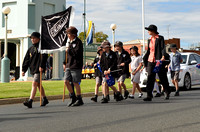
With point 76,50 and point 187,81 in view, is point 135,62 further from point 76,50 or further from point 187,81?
point 187,81

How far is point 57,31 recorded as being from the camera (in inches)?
377

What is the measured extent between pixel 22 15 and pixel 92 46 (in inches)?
1690

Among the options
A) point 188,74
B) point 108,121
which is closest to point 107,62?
point 108,121

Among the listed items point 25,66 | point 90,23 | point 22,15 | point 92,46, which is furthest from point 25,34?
point 92,46

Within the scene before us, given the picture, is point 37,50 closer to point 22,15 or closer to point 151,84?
point 151,84

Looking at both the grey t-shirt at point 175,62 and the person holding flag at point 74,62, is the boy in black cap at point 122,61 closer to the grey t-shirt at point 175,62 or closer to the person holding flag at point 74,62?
the person holding flag at point 74,62

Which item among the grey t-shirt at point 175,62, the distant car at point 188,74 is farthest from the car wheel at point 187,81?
the grey t-shirt at point 175,62

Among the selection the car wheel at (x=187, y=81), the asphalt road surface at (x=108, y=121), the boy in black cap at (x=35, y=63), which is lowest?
the asphalt road surface at (x=108, y=121)

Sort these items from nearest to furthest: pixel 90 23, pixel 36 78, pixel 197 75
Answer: pixel 36 78, pixel 197 75, pixel 90 23

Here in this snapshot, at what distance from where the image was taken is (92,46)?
68.2 metres

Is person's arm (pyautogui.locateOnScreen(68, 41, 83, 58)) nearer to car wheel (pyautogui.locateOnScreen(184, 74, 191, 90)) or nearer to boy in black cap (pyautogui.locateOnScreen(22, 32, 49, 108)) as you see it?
boy in black cap (pyautogui.locateOnScreen(22, 32, 49, 108))

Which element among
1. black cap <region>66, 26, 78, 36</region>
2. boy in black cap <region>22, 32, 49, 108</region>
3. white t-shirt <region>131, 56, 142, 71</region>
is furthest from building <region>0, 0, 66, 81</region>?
black cap <region>66, 26, 78, 36</region>

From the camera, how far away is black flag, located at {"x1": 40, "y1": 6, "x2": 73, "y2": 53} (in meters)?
9.49

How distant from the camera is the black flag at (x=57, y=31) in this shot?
9.49m
